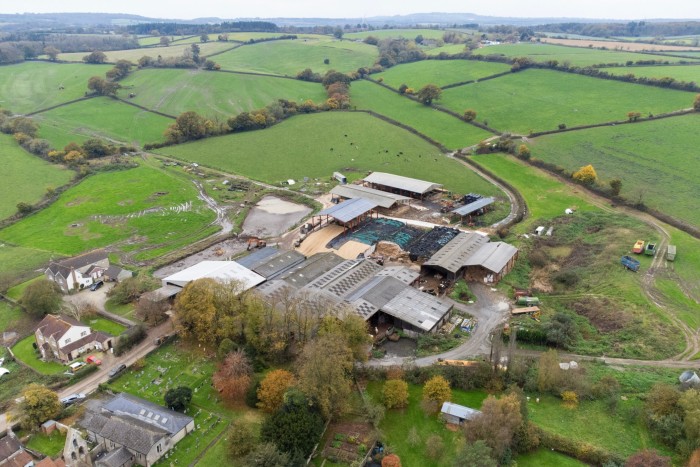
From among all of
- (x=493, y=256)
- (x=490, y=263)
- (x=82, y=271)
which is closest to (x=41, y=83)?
(x=82, y=271)

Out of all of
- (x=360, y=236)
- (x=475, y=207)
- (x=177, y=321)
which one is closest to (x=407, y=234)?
(x=360, y=236)

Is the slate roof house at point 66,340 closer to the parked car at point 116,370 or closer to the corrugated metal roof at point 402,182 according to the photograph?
the parked car at point 116,370

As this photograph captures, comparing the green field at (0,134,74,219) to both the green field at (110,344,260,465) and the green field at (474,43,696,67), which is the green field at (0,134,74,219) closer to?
the green field at (110,344,260,465)

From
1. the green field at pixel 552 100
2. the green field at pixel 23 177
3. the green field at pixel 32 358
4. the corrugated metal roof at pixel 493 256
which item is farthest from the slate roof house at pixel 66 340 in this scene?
the green field at pixel 552 100

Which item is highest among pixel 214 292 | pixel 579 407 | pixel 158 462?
pixel 214 292

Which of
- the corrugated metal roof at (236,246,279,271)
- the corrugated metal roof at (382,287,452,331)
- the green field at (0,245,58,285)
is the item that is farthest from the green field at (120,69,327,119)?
the corrugated metal roof at (382,287,452,331)

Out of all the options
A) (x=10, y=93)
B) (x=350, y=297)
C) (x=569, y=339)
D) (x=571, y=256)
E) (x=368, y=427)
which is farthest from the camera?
(x=10, y=93)

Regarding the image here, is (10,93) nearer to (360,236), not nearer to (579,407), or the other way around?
(360,236)
